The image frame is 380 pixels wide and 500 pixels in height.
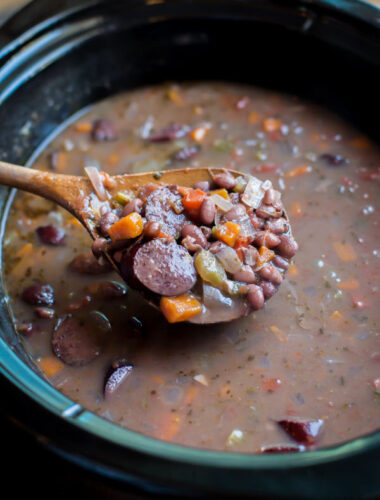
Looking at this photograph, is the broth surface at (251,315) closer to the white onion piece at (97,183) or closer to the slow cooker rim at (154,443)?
the white onion piece at (97,183)

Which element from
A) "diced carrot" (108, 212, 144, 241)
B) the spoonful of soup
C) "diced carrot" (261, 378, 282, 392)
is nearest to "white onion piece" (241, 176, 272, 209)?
the spoonful of soup

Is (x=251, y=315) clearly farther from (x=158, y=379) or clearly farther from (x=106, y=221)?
(x=106, y=221)

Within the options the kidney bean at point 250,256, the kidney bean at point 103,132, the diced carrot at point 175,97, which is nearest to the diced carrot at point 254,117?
the diced carrot at point 175,97

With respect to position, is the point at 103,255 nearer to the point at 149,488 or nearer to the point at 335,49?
the point at 149,488

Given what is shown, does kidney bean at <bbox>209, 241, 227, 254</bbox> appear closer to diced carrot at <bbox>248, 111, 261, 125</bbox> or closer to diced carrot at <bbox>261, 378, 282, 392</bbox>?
diced carrot at <bbox>261, 378, 282, 392</bbox>

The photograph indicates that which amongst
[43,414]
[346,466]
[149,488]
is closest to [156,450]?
[149,488]

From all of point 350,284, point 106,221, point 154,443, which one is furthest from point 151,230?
point 350,284
